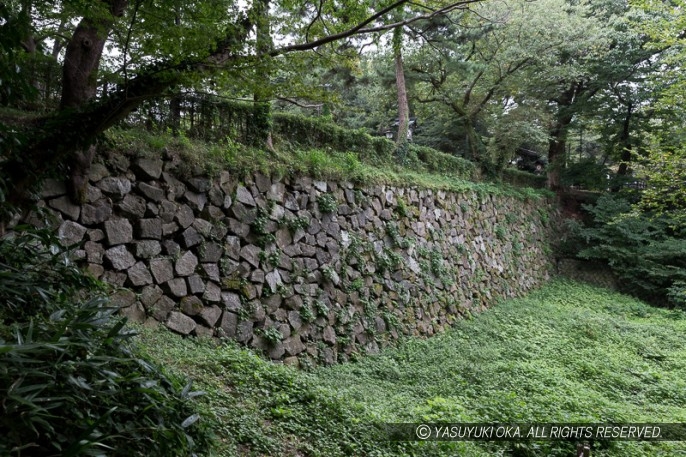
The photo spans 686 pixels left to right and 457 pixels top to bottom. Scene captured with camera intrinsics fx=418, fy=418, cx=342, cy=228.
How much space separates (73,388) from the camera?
6.05 ft

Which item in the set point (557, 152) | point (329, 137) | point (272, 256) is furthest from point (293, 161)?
point (557, 152)

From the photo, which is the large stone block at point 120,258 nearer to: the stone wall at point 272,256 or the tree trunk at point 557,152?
the stone wall at point 272,256

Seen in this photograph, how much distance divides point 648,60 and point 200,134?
15392 millimetres

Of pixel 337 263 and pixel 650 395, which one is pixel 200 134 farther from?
pixel 650 395

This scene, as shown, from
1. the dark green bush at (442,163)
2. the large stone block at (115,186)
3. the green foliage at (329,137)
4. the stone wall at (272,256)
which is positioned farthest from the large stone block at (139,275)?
the dark green bush at (442,163)

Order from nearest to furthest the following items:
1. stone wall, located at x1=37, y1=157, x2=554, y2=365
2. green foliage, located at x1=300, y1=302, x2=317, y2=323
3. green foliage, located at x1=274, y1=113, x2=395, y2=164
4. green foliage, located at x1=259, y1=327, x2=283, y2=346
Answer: stone wall, located at x1=37, y1=157, x2=554, y2=365, green foliage, located at x1=259, y1=327, x2=283, y2=346, green foliage, located at x1=300, y1=302, x2=317, y2=323, green foliage, located at x1=274, y1=113, x2=395, y2=164

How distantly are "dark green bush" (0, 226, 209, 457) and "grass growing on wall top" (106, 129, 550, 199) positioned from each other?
1.97 meters

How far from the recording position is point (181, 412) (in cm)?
235

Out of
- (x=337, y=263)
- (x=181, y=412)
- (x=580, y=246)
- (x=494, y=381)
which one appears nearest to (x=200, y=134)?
(x=337, y=263)

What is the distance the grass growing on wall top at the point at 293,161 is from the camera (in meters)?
4.84

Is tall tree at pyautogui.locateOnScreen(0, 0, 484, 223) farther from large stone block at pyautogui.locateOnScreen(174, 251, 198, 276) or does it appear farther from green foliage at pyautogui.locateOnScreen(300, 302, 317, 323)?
green foliage at pyautogui.locateOnScreen(300, 302, 317, 323)

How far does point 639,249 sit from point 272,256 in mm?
13544

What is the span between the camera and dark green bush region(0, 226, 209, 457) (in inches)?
63.7

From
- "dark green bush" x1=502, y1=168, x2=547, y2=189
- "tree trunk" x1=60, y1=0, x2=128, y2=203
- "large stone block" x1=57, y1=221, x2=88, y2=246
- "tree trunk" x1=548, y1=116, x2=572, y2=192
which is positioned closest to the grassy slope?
"large stone block" x1=57, y1=221, x2=88, y2=246
